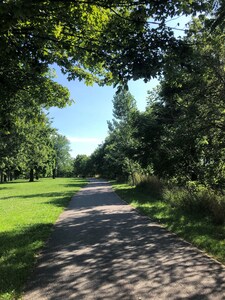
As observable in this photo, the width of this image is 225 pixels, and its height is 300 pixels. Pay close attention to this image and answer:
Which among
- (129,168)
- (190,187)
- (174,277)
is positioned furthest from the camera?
(129,168)

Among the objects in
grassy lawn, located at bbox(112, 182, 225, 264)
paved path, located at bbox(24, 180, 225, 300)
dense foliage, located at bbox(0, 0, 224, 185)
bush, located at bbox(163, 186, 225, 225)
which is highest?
dense foliage, located at bbox(0, 0, 224, 185)

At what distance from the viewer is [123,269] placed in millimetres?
6164

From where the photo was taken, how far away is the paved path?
5.07 m

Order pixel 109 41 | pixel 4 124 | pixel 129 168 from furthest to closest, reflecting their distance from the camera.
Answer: pixel 129 168
pixel 4 124
pixel 109 41

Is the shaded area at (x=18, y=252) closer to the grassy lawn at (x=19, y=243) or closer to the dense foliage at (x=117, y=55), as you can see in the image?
the grassy lawn at (x=19, y=243)

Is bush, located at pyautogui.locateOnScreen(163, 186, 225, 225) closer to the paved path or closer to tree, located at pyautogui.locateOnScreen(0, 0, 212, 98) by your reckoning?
the paved path

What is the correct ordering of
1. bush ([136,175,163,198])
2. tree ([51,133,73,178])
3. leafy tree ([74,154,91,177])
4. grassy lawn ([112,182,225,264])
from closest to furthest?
grassy lawn ([112,182,225,264])
bush ([136,175,163,198])
tree ([51,133,73,178])
leafy tree ([74,154,91,177])

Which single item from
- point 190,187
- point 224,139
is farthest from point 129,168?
point 224,139

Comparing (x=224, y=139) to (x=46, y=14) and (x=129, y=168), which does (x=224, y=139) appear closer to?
(x=46, y=14)

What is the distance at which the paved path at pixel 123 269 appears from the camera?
5.07 meters

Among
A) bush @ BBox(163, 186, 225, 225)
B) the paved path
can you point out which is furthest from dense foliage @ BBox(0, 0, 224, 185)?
the paved path

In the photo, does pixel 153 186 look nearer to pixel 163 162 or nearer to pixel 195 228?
pixel 163 162

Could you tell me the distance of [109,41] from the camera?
6574 millimetres

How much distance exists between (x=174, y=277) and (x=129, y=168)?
3241 cm
